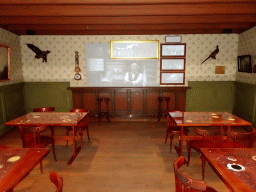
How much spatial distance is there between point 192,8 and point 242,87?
3.57m

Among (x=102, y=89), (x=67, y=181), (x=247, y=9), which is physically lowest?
(x=67, y=181)

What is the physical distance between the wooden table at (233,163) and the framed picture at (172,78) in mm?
4650

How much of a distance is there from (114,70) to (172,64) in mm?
2002

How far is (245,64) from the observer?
6.19 metres

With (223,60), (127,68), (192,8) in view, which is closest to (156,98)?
(127,68)

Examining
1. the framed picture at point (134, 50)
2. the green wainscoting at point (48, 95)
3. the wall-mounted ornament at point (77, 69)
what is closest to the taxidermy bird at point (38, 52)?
the green wainscoting at point (48, 95)

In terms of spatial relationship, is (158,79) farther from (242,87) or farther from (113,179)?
(113,179)

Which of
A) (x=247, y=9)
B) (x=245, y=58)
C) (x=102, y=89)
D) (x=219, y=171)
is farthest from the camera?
(x=102, y=89)

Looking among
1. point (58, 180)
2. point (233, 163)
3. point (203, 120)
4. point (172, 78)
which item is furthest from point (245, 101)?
point (58, 180)

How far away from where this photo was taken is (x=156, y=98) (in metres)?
7.09

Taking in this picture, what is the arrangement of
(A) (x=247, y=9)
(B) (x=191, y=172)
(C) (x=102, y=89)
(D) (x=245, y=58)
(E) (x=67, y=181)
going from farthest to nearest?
(C) (x=102, y=89), (D) (x=245, y=58), (A) (x=247, y=9), (B) (x=191, y=172), (E) (x=67, y=181)

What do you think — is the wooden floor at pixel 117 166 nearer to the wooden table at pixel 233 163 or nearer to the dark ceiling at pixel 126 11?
the wooden table at pixel 233 163

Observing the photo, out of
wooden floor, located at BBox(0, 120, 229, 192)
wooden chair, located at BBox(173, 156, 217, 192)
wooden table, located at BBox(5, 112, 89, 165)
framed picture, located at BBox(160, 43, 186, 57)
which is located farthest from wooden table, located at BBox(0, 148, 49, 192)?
framed picture, located at BBox(160, 43, 186, 57)

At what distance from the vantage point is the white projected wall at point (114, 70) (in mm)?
6992
